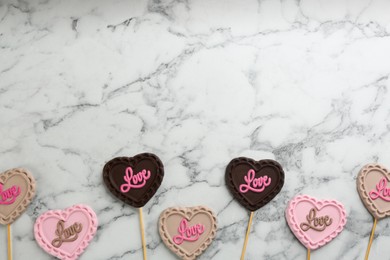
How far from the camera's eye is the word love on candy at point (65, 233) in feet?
4.46

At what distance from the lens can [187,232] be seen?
1.40 m

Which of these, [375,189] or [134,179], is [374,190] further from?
[134,179]

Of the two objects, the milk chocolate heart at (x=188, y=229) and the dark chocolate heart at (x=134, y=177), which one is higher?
the dark chocolate heart at (x=134, y=177)

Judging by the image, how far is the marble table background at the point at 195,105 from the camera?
1.40 meters

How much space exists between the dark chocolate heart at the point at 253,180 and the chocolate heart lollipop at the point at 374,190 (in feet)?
0.86

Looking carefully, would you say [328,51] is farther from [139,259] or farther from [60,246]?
[60,246]

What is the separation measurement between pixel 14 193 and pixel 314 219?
0.88 meters

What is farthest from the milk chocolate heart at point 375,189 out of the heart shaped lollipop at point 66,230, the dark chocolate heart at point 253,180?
the heart shaped lollipop at point 66,230

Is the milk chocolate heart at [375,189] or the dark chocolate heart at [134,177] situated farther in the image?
the milk chocolate heart at [375,189]

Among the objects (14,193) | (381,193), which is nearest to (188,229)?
(14,193)

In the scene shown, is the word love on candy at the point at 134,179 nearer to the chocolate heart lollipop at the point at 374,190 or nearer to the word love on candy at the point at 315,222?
the word love on candy at the point at 315,222

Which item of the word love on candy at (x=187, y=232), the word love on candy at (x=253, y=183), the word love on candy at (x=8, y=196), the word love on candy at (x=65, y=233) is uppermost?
the word love on candy at (x=8, y=196)

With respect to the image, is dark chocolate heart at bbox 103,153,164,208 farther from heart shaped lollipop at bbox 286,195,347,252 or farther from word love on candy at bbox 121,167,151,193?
heart shaped lollipop at bbox 286,195,347,252

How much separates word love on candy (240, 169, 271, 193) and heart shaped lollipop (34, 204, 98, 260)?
17.4 inches
